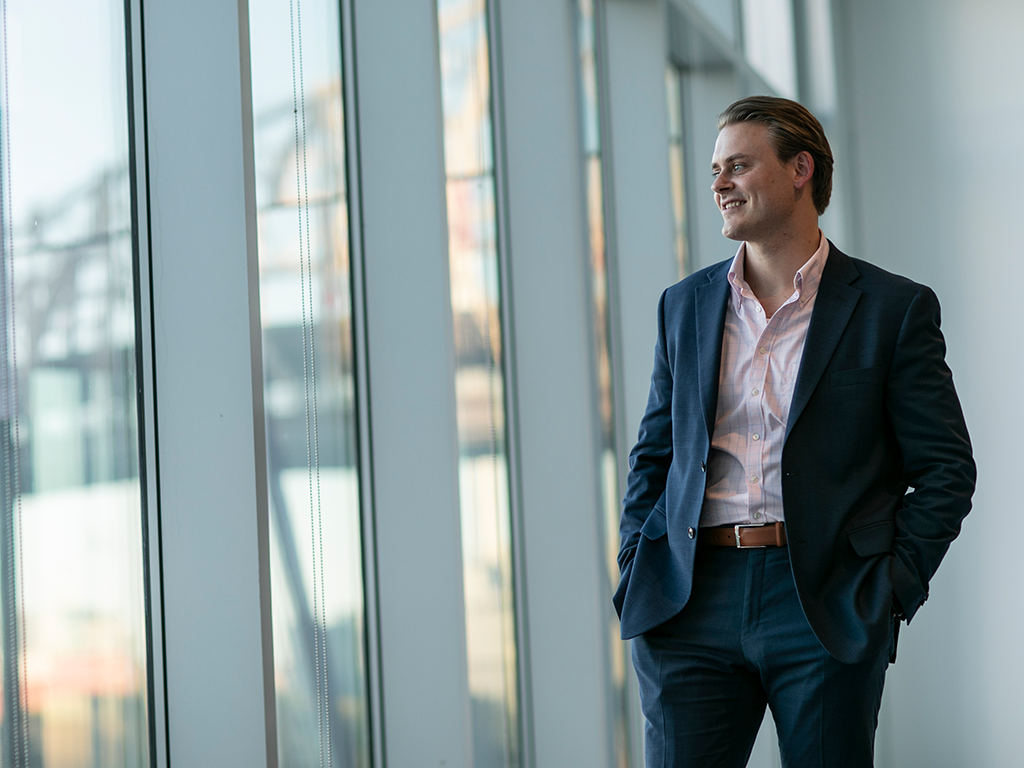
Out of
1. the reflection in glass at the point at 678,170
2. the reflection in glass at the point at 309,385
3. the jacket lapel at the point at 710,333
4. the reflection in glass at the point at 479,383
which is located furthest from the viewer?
the reflection in glass at the point at 678,170

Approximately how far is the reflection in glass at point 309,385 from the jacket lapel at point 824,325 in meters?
0.99

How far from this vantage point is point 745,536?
174 cm

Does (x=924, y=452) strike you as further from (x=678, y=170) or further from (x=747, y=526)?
(x=678, y=170)

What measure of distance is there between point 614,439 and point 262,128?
60.6 inches

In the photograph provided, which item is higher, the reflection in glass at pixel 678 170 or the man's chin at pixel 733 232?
the reflection in glass at pixel 678 170

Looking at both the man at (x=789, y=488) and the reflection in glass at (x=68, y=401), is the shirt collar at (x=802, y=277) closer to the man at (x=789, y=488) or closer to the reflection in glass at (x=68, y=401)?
the man at (x=789, y=488)

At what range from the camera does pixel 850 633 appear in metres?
1.68

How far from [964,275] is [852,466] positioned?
136 inches

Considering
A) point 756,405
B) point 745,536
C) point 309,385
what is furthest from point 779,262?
point 309,385

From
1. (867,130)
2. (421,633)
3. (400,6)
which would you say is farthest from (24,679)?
(867,130)

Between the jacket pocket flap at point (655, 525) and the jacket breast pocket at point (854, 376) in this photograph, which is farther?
the jacket pocket flap at point (655, 525)

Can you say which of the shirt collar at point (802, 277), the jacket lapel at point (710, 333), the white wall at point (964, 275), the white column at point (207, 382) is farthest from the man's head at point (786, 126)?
the white wall at point (964, 275)

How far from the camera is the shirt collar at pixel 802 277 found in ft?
5.97

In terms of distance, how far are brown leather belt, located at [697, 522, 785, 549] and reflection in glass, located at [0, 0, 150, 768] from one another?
0.95m
